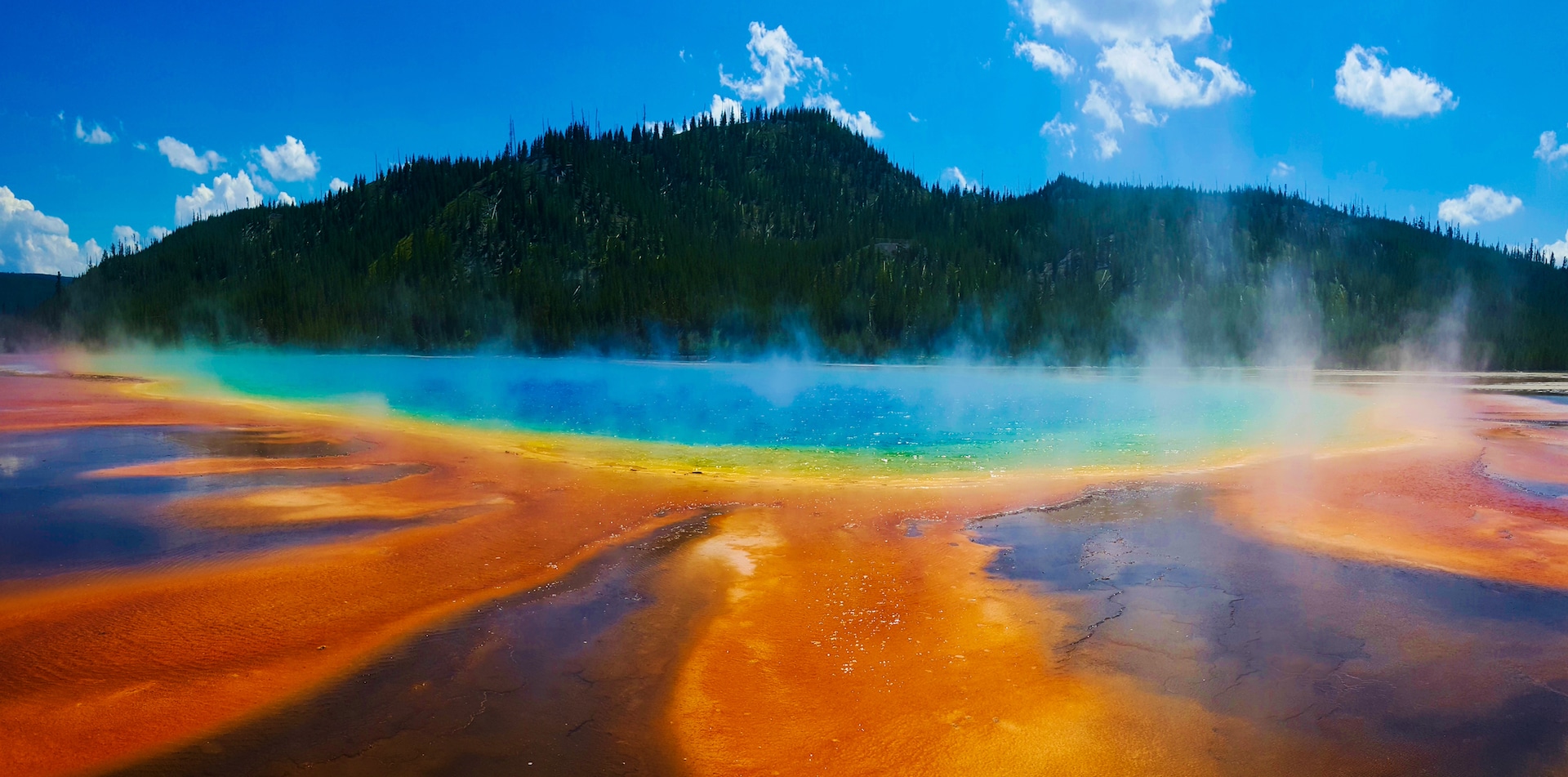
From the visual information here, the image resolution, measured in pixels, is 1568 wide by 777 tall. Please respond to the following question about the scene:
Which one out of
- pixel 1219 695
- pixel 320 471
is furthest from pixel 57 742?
pixel 320 471

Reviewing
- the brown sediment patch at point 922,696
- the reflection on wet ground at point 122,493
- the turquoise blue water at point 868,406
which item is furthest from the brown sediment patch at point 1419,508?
the reflection on wet ground at point 122,493

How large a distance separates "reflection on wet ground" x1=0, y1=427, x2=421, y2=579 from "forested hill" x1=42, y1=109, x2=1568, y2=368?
68.7 meters

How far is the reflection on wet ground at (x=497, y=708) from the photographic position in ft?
17.3

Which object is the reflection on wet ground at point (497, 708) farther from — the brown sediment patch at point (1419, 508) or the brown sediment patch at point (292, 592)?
the brown sediment patch at point (1419, 508)

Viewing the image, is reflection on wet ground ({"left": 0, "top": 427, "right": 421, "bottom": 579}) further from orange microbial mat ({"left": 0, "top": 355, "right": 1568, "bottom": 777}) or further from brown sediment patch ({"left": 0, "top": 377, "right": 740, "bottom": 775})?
brown sediment patch ({"left": 0, "top": 377, "right": 740, "bottom": 775})

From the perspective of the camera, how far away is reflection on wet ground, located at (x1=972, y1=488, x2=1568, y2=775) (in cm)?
568

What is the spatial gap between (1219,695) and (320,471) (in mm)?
15064

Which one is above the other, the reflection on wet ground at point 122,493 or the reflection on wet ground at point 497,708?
the reflection on wet ground at point 122,493

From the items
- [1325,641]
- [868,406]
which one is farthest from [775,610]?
[868,406]

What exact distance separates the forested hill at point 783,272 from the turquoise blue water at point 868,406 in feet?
86.6

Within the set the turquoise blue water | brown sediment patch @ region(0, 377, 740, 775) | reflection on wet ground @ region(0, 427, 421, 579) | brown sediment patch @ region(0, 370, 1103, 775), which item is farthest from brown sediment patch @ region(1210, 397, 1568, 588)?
reflection on wet ground @ region(0, 427, 421, 579)

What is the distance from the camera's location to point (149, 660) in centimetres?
682

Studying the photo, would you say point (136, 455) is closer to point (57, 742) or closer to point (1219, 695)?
point (57, 742)

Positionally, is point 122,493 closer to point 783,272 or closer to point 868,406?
point 868,406
